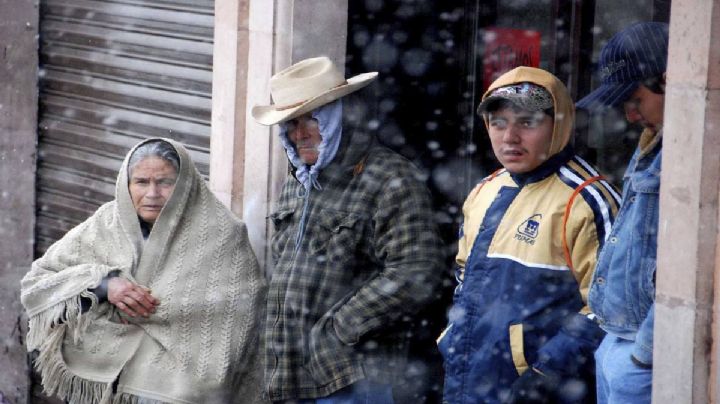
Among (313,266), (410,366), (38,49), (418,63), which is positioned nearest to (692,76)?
(313,266)

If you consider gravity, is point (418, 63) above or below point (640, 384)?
above

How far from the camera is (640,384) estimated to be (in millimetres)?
3996

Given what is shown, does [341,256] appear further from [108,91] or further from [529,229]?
[108,91]

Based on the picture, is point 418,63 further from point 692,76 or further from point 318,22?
point 692,76

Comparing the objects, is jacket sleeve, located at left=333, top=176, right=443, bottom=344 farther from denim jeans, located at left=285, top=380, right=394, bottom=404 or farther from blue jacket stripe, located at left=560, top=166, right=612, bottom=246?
blue jacket stripe, located at left=560, top=166, right=612, bottom=246

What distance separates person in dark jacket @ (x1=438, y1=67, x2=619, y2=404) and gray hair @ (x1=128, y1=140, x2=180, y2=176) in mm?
1534

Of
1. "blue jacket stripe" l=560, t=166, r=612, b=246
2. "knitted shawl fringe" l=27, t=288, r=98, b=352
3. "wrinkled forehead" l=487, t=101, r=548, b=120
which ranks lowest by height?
"knitted shawl fringe" l=27, t=288, r=98, b=352

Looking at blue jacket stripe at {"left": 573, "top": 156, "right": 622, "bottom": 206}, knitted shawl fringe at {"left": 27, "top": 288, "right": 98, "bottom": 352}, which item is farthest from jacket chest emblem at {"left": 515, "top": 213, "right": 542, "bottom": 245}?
knitted shawl fringe at {"left": 27, "top": 288, "right": 98, "bottom": 352}

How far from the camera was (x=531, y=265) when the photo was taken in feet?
14.3

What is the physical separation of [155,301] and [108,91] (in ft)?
8.27

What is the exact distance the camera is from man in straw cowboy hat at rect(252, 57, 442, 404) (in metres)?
4.86

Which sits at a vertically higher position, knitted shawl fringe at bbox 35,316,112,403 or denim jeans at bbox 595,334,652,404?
denim jeans at bbox 595,334,652,404

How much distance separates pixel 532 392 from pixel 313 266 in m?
1.15

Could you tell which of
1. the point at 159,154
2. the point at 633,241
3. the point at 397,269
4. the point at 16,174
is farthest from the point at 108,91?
the point at 633,241
